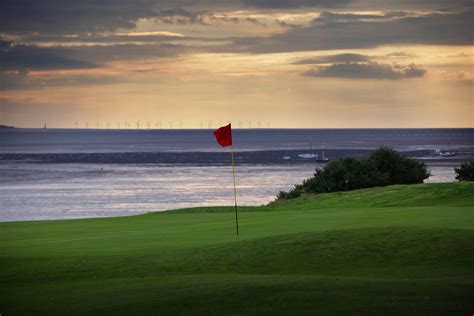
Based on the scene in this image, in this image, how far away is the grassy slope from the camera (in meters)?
12.6

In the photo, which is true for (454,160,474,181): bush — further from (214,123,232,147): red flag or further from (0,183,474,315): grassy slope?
(214,123,232,147): red flag

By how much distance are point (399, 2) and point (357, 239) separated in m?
37.4

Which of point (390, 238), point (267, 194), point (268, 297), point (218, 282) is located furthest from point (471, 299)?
point (267, 194)

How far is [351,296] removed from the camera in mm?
12742

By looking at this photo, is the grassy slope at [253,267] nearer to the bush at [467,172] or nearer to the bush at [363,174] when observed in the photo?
the bush at [363,174]

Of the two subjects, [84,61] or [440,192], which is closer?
[440,192]

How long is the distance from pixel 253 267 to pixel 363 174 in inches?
1363

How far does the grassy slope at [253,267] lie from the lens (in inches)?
498

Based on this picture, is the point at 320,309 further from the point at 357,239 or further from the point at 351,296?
the point at 357,239

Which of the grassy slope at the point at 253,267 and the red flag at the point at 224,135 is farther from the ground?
Result: the red flag at the point at 224,135

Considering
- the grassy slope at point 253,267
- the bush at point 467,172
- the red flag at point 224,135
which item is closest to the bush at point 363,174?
the bush at point 467,172

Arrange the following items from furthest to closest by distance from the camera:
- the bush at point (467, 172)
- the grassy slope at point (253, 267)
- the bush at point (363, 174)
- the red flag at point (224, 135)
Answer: the bush at point (467, 172)
the bush at point (363, 174)
the red flag at point (224, 135)
the grassy slope at point (253, 267)

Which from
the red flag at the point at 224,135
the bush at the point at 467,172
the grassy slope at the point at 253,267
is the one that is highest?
the red flag at the point at 224,135

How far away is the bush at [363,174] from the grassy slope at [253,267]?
78.3 feet
